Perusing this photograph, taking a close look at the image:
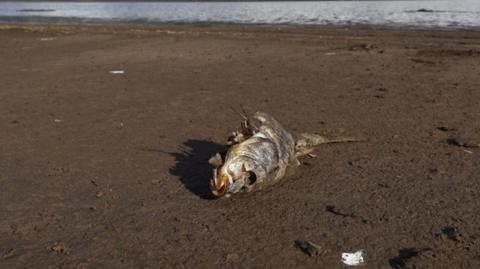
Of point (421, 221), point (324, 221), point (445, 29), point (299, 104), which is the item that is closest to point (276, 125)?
point (324, 221)

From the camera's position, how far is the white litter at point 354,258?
14.8 ft

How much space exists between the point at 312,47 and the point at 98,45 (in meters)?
8.01

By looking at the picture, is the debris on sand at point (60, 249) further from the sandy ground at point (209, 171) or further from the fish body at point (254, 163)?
the fish body at point (254, 163)

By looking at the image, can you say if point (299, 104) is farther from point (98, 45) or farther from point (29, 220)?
point (98, 45)

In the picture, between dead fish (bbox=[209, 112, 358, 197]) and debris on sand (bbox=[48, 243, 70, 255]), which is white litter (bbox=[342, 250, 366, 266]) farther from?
debris on sand (bbox=[48, 243, 70, 255])

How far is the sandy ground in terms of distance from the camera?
4.80m

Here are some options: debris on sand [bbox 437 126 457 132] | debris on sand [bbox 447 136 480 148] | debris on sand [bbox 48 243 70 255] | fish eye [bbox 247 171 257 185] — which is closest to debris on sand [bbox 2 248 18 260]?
debris on sand [bbox 48 243 70 255]

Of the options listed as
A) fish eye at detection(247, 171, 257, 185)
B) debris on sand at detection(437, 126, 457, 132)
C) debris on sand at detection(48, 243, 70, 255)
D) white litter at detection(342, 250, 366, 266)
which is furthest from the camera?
debris on sand at detection(437, 126, 457, 132)

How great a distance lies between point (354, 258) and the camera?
4.59 m

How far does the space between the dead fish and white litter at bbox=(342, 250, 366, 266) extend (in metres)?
1.22

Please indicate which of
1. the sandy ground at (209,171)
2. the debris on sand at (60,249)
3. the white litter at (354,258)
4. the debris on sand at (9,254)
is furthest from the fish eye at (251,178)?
the debris on sand at (9,254)

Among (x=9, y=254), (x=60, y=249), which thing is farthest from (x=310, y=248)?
(x=9, y=254)

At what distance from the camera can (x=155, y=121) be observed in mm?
8961

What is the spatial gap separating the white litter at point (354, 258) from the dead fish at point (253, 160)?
1.22 meters
